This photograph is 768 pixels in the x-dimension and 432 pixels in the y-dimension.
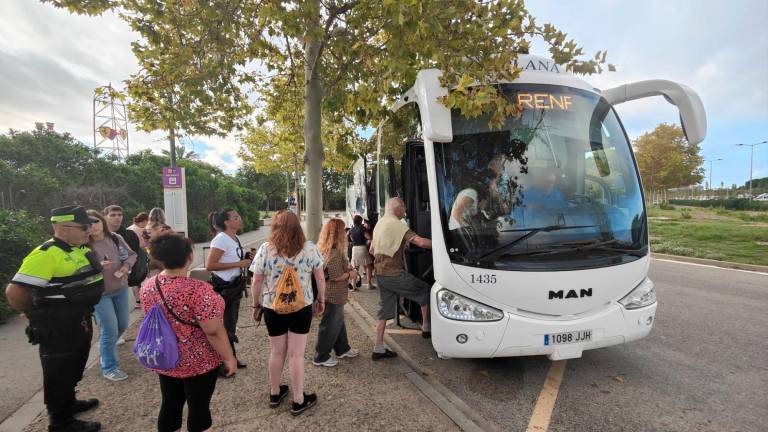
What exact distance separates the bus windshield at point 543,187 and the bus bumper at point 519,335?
0.49m

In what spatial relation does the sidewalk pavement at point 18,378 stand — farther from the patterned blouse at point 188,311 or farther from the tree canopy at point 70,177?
the tree canopy at point 70,177

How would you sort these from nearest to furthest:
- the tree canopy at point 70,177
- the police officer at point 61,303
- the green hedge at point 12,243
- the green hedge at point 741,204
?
the police officer at point 61,303
the green hedge at point 12,243
the tree canopy at point 70,177
the green hedge at point 741,204

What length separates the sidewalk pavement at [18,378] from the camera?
332 cm

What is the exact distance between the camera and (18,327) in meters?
5.45

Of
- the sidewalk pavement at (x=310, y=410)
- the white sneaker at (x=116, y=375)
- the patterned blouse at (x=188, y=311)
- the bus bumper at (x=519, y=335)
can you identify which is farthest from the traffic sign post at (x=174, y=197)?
the bus bumper at (x=519, y=335)

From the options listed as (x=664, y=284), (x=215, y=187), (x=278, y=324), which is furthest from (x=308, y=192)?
(x=215, y=187)

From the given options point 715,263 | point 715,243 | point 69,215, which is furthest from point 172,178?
point 715,243

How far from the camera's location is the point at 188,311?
2.23 m

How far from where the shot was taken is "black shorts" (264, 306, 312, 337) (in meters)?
3.22

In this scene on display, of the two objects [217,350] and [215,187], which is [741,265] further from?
[215,187]

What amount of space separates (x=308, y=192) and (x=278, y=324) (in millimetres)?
3254

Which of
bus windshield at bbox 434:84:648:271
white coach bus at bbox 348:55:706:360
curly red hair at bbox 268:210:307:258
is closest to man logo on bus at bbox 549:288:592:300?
white coach bus at bbox 348:55:706:360

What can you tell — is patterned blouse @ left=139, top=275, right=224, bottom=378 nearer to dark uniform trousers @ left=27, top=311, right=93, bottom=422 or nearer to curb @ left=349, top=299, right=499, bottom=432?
dark uniform trousers @ left=27, top=311, right=93, bottom=422

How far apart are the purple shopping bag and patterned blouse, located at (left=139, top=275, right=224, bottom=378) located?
41 millimetres
